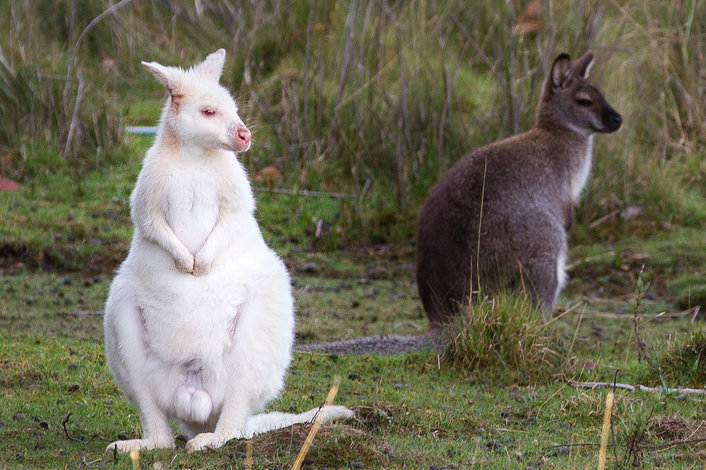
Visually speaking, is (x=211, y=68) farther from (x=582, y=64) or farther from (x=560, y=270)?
(x=582, y=64)

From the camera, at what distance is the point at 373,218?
9672mm

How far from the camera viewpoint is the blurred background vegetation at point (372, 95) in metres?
9.77

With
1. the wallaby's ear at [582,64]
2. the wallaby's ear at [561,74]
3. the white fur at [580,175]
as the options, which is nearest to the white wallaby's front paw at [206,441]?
the white fur at [580,175]

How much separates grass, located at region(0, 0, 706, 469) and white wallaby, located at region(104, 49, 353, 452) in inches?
8.0

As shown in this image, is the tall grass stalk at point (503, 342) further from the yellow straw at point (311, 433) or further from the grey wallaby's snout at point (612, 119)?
the grey wallaby's snout at point (612, 119)

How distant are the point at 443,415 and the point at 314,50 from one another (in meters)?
6.96

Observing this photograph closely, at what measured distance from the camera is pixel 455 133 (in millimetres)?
9953

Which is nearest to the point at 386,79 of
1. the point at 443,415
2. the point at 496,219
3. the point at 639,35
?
the point at 639,35

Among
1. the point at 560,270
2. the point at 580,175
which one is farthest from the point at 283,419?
the point at 580,175

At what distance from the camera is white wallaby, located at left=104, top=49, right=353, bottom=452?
377 centimetres

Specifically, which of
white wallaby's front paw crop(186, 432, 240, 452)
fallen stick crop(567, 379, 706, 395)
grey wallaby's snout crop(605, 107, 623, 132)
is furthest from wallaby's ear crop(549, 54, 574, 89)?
white wallaby's front paw crop(186, 432, 240, 452)

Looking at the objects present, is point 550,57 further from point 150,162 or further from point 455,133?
point 150,162

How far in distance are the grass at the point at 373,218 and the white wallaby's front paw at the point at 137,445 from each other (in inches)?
2.9

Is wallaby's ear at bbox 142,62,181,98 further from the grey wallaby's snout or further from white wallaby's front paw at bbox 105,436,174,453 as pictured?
the grey wallaby's snout
